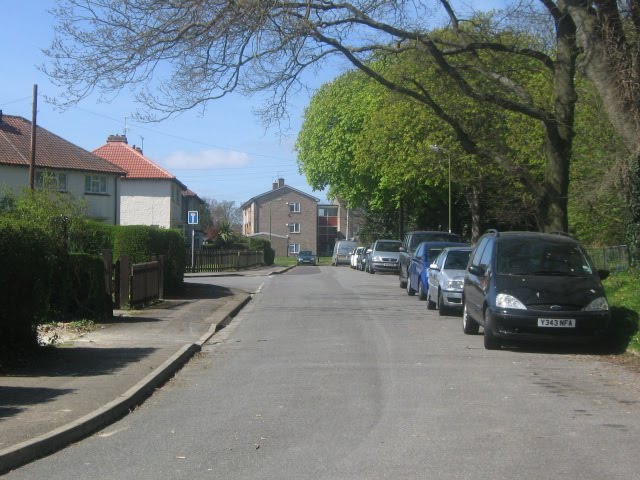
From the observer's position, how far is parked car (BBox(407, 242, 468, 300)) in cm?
2331

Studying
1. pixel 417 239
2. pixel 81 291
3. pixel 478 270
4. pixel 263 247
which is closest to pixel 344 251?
pixel 263 247

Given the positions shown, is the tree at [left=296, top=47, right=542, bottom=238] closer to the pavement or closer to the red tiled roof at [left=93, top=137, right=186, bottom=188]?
the red tiled roof at [left=93, top=137, right=186, bottom=188]

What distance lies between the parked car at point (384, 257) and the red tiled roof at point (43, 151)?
16083mm

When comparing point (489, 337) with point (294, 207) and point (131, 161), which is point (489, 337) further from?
point (294, 207)

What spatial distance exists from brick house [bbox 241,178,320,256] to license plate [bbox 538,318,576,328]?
95.3 m

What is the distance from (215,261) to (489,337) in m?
38.9

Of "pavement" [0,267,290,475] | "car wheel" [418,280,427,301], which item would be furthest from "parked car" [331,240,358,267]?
"pavement" [0,267,290,475]

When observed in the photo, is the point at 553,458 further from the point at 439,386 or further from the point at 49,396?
the point at 49,396

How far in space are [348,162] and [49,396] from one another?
45679mm

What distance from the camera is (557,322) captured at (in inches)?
482

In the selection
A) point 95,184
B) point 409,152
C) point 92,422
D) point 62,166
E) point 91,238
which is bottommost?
point 92,422

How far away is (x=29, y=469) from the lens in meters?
6.27

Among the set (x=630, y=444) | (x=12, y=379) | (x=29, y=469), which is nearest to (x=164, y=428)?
(x=29, y=469)

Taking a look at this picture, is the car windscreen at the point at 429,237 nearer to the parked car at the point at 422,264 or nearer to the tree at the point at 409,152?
the tree at the point at 409,152
